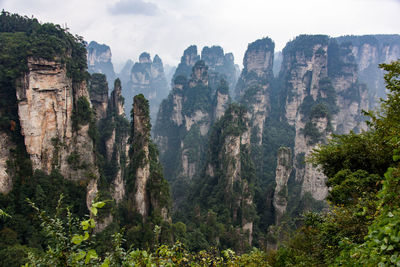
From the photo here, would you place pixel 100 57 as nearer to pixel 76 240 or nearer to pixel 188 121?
pixel 188 121

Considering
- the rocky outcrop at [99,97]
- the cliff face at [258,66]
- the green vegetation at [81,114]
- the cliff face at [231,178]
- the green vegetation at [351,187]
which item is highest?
the cliff face at [258,66]

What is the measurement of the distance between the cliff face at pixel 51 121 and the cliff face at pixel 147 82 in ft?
323

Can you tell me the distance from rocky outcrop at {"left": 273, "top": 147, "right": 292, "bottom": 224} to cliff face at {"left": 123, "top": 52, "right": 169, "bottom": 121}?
9685 cm

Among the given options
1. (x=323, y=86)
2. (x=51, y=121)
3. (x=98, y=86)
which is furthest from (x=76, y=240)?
(x=323, y=86)

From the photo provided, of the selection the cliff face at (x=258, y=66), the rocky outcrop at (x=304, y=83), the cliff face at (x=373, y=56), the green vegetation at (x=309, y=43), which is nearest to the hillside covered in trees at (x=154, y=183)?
the rocky outcrop at (x=304, y=83)

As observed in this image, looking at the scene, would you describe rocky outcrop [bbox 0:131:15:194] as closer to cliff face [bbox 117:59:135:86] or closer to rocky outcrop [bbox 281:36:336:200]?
rocky outcrop [bbox 281:36:336:200]

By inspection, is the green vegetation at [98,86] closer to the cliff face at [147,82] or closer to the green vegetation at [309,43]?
the green vegetation at [309,43]

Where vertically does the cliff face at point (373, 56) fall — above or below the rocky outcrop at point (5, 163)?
above

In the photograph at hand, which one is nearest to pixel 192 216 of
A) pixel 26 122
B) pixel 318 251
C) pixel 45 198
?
pixel 45 198

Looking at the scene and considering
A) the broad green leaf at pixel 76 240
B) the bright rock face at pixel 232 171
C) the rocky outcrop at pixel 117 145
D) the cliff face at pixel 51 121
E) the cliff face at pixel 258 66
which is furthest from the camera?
the cliff face at pixel 258 66

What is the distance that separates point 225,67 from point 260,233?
92.2 metres

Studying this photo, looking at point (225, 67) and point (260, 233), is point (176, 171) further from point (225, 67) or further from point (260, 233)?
point (225, 67)

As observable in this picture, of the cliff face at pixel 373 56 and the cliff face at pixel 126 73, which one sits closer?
the cliff face at pixel 373 56

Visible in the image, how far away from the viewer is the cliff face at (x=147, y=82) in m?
126
